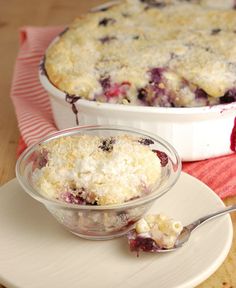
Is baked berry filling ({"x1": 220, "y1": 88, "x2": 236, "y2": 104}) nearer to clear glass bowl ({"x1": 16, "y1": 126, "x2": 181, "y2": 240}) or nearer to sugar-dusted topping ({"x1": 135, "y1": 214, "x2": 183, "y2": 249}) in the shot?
clear glass bowl ({"x1": 16, "y1": 126, "x2": 181, "y2": 240})

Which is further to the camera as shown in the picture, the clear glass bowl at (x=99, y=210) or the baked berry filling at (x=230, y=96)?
the baked berry filling at (x=230, y=96)

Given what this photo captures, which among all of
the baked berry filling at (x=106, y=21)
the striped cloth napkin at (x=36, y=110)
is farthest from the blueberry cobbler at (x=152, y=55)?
the striped cloth napkin at (x=36, y=110)

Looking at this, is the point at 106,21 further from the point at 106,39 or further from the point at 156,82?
the point at 156,82

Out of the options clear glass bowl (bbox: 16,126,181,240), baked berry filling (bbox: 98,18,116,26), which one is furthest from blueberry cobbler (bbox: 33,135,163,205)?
baked berry filling (bbox: 98,18,116,26)

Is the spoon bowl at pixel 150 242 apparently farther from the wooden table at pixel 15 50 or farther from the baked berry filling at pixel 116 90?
the baked berry filling at pixel 116 90

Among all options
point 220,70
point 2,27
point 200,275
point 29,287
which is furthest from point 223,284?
point 2,27

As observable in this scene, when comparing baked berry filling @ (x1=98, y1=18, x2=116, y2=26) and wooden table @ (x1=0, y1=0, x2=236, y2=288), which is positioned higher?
baked berry filling @ (x1=98, y1=18, x2=116, y2=26)
